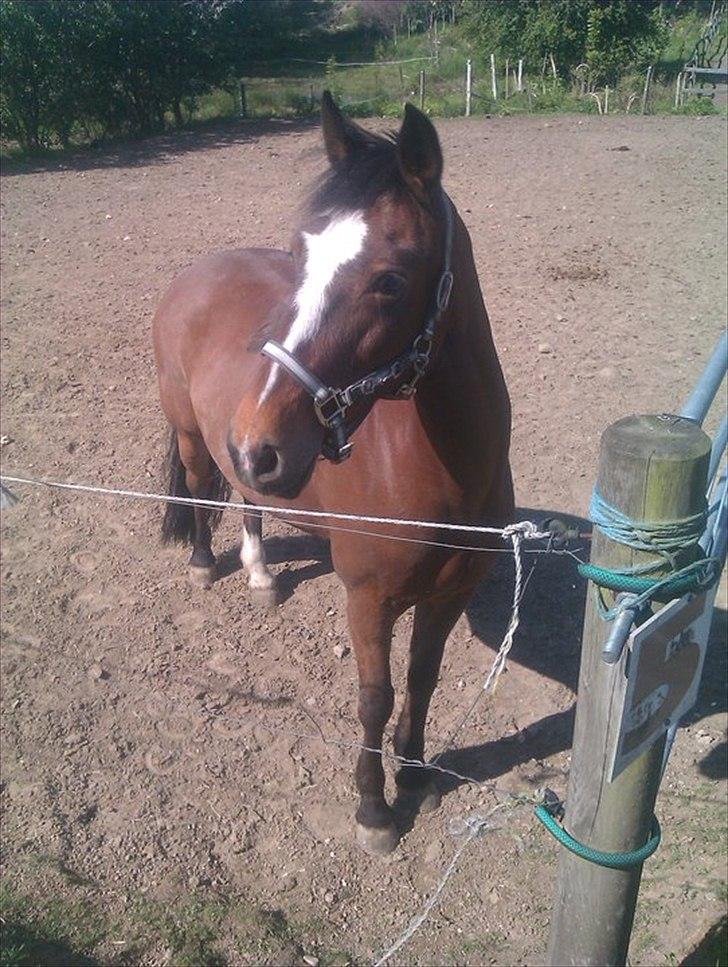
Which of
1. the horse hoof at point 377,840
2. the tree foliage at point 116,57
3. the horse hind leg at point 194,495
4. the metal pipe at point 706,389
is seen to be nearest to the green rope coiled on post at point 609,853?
the metal pipe at point 706,389

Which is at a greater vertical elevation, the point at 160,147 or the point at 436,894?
the point at 160,147

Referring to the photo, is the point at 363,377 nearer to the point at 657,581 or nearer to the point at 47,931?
the point at 657,581

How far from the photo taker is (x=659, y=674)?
1.36m

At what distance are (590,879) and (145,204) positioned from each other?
1128 cm

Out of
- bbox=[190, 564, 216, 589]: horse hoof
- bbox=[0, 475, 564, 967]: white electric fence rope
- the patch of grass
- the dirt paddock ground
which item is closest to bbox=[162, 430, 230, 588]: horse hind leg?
bbox=[190, 564, 216, 589]: horse hoof

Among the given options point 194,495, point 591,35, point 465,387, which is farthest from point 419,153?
point 591,35

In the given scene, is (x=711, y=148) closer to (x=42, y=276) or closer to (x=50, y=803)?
(x=42, y=276)

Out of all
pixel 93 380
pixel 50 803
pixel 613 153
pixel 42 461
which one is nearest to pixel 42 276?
pixel 93 380

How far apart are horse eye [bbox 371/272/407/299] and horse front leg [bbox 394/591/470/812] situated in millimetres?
1169

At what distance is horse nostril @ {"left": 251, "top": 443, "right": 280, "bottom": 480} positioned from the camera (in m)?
1.70

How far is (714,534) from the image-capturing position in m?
2.29

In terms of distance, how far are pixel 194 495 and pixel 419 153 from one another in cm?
278

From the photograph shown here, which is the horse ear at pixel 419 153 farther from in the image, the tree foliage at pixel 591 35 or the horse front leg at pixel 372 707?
the tree foliage at pixel 591 35

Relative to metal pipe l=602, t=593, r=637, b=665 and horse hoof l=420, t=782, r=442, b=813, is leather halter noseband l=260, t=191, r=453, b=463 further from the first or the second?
horse hoof l=420, t=782, r=442, b=813
